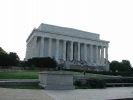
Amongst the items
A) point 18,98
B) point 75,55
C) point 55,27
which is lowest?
point 18,98

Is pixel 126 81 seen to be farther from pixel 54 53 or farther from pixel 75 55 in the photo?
pixel 75 55

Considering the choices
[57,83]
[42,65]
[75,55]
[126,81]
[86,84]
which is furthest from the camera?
[75,55]

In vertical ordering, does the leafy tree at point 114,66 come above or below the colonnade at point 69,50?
below

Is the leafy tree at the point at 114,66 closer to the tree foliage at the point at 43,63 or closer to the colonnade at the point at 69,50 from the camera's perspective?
the colonnade at the point at 69,50

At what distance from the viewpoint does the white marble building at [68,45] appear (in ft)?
319

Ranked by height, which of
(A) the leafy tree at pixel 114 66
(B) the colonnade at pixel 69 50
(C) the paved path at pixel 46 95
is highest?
(B) the colonnade at pixel 69 50

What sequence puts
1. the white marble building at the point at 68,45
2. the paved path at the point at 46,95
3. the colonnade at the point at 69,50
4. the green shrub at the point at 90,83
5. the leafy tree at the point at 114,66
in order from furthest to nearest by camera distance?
the colonnade at the point at 69,50
the white marble building at the point at 68,45
the leafy tree at the point at 114,66
the green shrub at the point at 90,83
the paved path at the point at 46,95

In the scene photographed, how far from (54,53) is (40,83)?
84.0 m

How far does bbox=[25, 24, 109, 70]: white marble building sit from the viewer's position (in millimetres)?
97188

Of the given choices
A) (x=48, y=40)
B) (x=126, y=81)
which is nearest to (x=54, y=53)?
(x=48, y=40)

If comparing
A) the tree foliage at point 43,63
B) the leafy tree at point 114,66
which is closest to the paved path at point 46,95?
the tree foliage at point 43,63

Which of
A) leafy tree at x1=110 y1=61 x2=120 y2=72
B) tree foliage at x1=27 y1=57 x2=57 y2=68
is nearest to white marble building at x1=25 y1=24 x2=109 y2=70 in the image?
leafy tree at x1=110 y1=61 x2=120 y2=72

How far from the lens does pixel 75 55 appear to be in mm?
111438

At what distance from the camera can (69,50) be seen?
109 metres
